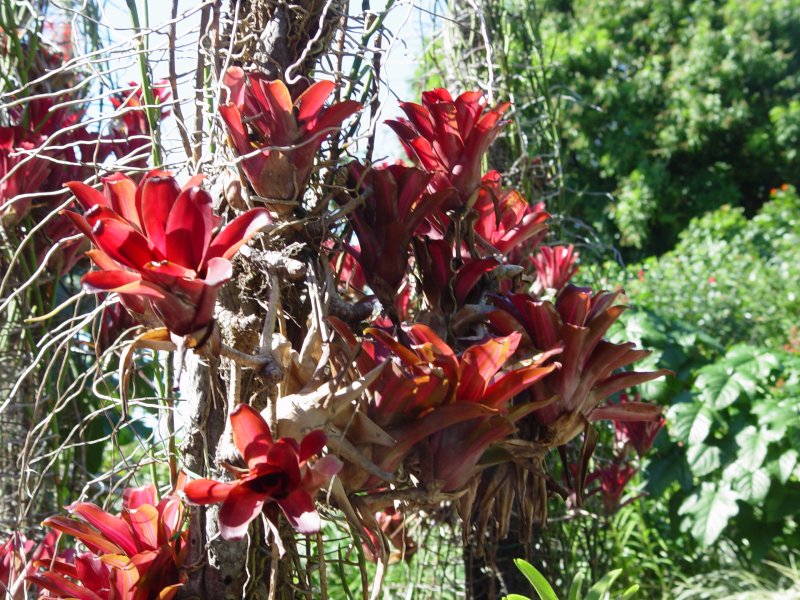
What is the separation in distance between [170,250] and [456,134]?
1.08 ft

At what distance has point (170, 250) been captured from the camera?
0.56 meters

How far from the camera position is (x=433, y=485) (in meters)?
0.63

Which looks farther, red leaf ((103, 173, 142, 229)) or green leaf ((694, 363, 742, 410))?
green leaf ((694, 363, 742, 410))

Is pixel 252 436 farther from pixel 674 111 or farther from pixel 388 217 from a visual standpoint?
pixel 674 111

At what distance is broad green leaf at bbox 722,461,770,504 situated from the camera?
2.29 meters

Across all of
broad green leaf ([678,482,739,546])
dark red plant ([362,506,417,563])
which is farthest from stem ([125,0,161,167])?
broad green leaf ([678,482,739,546])

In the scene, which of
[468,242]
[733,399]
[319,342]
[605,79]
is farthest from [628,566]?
A: [605,79]

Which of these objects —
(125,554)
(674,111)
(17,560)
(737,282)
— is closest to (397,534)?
(17,560)

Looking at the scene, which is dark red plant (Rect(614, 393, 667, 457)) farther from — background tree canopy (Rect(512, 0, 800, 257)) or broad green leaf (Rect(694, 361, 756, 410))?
background tree canopy (Rect(512, 0, 800, 257))

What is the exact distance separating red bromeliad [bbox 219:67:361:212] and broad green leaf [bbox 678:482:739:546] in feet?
6.64

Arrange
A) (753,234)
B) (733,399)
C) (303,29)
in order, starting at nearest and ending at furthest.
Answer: (303,29)
(733,399)
(753,234)

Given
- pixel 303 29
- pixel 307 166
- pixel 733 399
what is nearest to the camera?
pixel 307 166

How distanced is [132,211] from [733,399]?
210 cm

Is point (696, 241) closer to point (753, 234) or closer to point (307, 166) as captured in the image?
point (753, 234)
